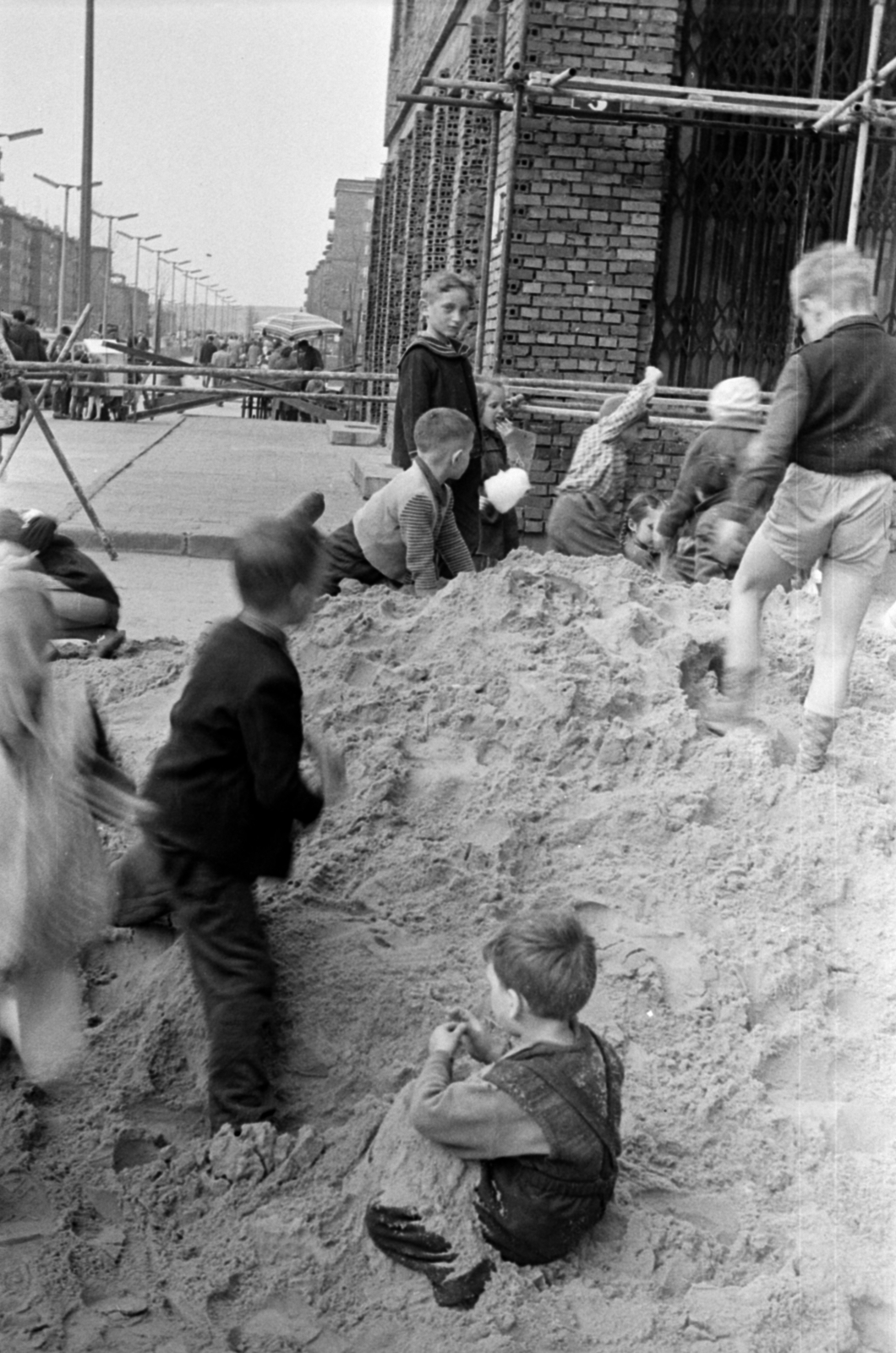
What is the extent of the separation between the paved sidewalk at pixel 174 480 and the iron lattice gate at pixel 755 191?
3435 mm

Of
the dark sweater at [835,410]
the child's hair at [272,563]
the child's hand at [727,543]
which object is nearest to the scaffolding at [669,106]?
the child's hand at [727,543]

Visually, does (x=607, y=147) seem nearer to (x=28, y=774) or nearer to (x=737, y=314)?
(x=737, y=314)

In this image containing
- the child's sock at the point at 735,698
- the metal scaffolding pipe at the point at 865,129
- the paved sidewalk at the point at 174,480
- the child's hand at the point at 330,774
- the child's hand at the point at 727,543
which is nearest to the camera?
the child's hand at the point at 330,774

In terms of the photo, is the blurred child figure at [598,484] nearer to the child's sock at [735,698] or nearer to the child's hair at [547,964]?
the child's sock at [735,698]

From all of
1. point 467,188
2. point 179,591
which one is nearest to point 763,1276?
point 179,591

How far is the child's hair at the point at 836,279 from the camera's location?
493cm

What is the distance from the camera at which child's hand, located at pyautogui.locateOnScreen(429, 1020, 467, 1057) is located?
320 centimetres

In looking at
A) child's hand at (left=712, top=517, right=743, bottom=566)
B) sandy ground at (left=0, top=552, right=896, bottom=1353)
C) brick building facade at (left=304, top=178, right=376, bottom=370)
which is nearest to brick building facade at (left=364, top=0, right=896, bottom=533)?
child's hand at (left=712, top=517, right=743, bottom=566)

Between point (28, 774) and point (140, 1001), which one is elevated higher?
point (28, 774)

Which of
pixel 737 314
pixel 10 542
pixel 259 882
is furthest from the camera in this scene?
pixel 737 314

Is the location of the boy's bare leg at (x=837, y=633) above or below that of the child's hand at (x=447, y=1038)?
above

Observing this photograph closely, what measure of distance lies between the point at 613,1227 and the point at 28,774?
5.19 ft

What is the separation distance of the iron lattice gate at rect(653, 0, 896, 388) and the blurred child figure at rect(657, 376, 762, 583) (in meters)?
4.39

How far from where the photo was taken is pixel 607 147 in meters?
11.2
